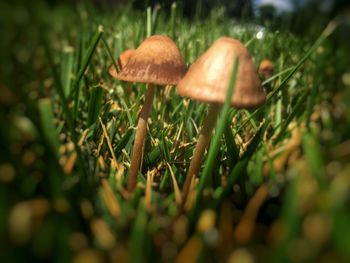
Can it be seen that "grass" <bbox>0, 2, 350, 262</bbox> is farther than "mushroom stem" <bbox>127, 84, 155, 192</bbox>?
No

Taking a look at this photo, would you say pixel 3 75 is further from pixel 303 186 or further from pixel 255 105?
pixel 303 186

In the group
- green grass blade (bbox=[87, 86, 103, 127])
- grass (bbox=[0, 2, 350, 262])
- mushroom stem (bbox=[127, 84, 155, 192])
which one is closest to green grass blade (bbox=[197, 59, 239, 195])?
grass (bbox=[0, 2, 350, 262])

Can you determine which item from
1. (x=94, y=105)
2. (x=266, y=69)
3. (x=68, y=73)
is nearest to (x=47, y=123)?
(x=94, y=105)

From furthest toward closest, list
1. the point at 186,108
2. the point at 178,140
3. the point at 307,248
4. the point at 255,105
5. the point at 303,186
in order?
the point at 186,108 → the point at 178,140 → the point at 255,105 → the point at 303,186 → the point at 307,248

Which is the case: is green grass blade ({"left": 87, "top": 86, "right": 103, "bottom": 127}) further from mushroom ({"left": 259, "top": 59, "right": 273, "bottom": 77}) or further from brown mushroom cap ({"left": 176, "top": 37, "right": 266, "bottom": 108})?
mushroom ({"left": 259, "top": 59, "right": 273, "bottom": 77})

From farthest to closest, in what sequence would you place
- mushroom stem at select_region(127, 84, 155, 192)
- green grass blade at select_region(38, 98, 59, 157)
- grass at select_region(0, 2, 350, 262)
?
A: mushroom stem at select_region(127, 84, 155, 192) < green grass blade at select_region(38, 98, 59, 157) < grass at select_region(0, 2, 350, 262)

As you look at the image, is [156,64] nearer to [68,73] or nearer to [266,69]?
[68,73]

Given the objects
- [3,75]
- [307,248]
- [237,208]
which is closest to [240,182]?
[237,208]
